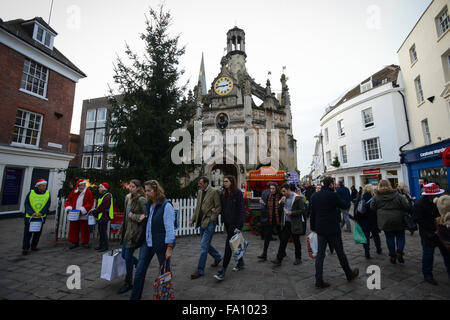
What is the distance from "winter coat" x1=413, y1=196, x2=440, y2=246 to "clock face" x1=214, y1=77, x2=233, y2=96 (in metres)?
19.5

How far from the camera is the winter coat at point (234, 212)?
3.81m

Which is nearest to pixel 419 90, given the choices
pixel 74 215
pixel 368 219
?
pixel 368 219

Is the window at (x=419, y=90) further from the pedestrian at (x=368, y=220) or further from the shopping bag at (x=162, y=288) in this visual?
the shopping bag at (x=162, y=288)

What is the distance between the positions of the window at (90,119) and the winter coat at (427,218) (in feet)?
103

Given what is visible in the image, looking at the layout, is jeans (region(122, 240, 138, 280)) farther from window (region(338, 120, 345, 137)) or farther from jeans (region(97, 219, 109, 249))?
window (region(338, 120, 345, 137))

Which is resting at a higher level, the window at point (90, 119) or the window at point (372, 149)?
the window at point (90, 119)

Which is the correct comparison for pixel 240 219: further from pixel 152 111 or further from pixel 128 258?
pixel 152 111

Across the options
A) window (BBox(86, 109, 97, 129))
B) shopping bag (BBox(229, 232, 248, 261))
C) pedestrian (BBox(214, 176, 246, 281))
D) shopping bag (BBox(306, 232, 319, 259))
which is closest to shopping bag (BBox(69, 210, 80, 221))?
pedestrian (BBox(214, 176, 246, 281))

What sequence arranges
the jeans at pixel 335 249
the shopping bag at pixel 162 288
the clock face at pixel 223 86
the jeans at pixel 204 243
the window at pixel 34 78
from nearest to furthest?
the shopping bag at pixel 162 288
the jeans at pixel 335 249
the jeans at pixel 204 243
the window at pixel 34 78
the clock face at pixel 223 86

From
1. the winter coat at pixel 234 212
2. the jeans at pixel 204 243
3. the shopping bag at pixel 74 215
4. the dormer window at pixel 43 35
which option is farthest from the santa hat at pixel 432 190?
the dormer window at pixel 43 35

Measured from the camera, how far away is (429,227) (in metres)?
3.44
